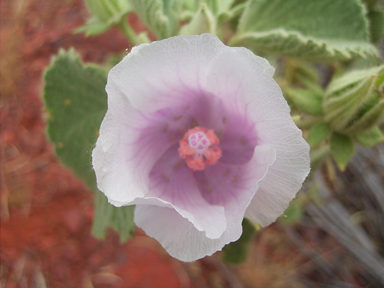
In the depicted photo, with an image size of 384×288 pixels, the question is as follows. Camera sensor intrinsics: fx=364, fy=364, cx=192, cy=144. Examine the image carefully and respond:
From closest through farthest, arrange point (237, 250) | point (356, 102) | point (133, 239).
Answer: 1. point (356, 102)
2. point (237, 250)
3. point (133, 239)

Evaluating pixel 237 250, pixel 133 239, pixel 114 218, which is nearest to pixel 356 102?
pixel 114 218

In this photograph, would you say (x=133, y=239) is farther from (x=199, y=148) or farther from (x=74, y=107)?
(x=199, y=148)

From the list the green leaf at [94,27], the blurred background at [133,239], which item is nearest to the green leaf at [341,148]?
the green leaf at [94,27]

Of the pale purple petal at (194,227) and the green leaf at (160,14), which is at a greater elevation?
the green leaf at (160,14)

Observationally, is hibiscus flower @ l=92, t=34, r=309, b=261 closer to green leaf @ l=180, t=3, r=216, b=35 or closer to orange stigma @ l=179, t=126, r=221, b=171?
orange stigma @ l=179, t=126, r=221, b=171

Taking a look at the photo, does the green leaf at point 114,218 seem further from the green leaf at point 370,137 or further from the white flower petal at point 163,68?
the green leaf at point 370,137
